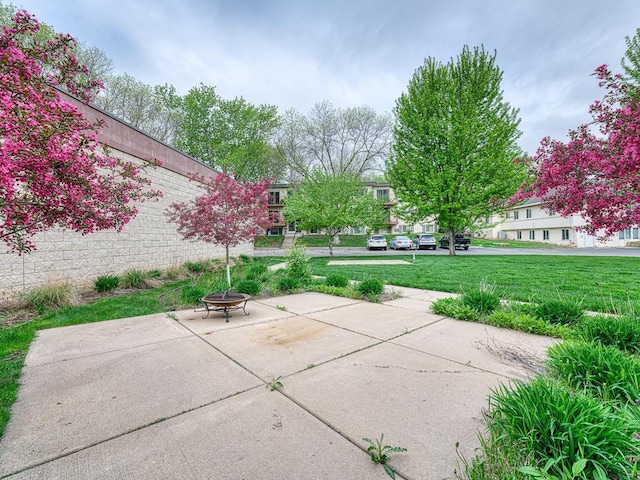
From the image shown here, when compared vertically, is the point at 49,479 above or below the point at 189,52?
below

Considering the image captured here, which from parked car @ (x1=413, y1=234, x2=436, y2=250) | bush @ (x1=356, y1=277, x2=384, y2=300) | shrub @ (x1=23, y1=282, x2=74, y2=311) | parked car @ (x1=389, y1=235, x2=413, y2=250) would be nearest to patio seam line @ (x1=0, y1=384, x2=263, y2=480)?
bush @ (x1=356, y1=277, x2=384, y2=300)

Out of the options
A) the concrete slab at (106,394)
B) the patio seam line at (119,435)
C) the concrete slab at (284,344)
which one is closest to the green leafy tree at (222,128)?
the concrete slab at (284,344)

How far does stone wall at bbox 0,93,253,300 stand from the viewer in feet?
20.0

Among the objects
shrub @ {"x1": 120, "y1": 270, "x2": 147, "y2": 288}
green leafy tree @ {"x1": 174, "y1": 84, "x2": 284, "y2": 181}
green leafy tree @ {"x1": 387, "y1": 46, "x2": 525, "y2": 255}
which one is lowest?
shrub @ {"x1": 120, "y1": 270, "x2": 147, "y2": 288}

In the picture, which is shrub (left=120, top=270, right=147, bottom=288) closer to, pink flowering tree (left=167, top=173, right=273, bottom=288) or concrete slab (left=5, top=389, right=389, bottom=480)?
pink flowering tree (left=167, top=173, right=273, bottom=288)

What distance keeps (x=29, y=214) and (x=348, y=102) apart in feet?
104

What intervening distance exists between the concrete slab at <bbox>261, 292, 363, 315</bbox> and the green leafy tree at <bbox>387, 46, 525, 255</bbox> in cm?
1178

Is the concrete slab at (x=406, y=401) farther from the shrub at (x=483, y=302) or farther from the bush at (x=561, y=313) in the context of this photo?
the bush at (x=561, y=313)

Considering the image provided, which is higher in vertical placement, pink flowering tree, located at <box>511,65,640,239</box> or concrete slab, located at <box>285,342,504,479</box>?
pink flowering tree, located at <box>511,65,640,239</box>

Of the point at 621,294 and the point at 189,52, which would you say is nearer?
the point at 621,294

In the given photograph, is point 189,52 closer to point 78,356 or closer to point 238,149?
point 78,356

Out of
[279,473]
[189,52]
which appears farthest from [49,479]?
[189,52]

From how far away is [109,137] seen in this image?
7.79 meters

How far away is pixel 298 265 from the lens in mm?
8203
